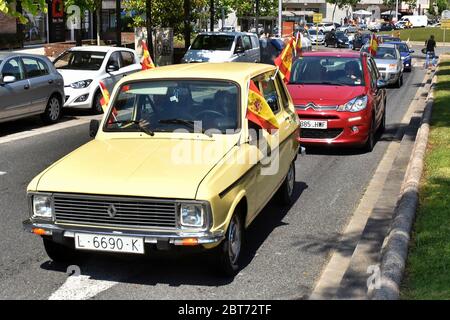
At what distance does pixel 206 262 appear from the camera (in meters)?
5.81

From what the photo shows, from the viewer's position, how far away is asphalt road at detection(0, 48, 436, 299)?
5.36 metres

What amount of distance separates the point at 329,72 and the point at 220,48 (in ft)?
34.5

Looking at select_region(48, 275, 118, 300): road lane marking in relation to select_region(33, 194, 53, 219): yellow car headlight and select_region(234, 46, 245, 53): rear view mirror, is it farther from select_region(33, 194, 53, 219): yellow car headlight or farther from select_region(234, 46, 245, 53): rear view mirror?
select_region(234, 46, 245, 53): rear view mirror

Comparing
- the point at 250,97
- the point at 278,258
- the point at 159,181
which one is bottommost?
the point at 278,258

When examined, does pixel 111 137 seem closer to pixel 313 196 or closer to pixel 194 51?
pixel 313 196

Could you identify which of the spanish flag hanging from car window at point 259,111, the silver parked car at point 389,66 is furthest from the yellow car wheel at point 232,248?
the silver parked car at point 389,66

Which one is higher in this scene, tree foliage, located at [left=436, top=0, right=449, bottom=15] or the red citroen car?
tree foliage, located at [left=436, top=0, right=449, bottom=15]

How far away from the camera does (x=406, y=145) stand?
12.2m

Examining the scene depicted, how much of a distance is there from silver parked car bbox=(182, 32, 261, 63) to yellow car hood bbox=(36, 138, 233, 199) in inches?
617

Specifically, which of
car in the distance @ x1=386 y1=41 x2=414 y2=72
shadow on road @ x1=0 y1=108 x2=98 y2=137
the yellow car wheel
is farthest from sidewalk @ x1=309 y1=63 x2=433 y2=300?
car in the distance @ x1=386 y1=41 x2=414 y2=72

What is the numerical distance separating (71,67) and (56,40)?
25106 mm

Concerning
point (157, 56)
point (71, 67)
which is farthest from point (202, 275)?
point (157, 56)

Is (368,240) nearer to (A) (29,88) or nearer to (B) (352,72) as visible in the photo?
(B) (352,72)

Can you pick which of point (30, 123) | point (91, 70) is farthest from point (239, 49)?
point (30, 123)
